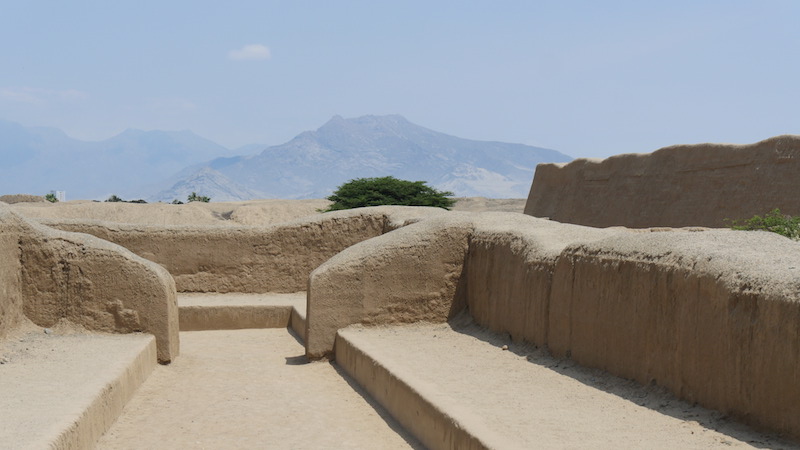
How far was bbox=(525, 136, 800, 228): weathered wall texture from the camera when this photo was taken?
1769cm

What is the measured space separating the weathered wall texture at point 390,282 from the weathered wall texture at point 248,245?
3.16m

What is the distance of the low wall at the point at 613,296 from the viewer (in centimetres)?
535

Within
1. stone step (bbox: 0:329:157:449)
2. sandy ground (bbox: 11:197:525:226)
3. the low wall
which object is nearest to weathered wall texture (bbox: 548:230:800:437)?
the low wall

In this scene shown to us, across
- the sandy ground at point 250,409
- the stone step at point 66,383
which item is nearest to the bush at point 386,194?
the sandy ground at point 250,409

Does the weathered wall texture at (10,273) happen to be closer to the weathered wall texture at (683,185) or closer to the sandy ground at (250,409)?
the sandy ground at (250,409)

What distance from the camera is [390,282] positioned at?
35.5 feet

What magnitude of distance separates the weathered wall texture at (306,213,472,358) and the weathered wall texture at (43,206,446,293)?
10.4 feet

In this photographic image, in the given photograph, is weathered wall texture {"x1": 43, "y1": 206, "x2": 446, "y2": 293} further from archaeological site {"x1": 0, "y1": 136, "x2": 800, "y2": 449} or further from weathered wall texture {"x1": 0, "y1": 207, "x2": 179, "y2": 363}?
weathered wall texture {"x1": 0, "y1": 207, "x2": 179, "y2": 363}

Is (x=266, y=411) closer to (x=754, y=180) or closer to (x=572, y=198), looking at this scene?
(x=754, y=180)

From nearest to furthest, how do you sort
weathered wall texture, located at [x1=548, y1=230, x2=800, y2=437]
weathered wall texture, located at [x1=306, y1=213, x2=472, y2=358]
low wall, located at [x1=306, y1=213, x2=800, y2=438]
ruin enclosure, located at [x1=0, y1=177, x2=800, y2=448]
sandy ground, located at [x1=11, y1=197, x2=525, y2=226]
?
weathered wall texture, located at [x1=548, y1=230, x2=800, y2=437] → low wall, located at [x1=306, y1=213, x2=800, y2=438] → ruin enclosure, located at [x1=0, y1=177, x2=800, y2=448] → weathered wall texture, located at [x1=306, y1=213, x2=472, y2=358] → sandy ground, located at [x1=11, y1=197, x2=525, y2=226]

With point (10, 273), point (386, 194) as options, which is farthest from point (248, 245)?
point (386, 194)

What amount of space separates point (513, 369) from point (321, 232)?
290 inches

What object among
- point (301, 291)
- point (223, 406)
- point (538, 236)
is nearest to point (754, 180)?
point (301, 291)

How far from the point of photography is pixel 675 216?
20.3 meters
